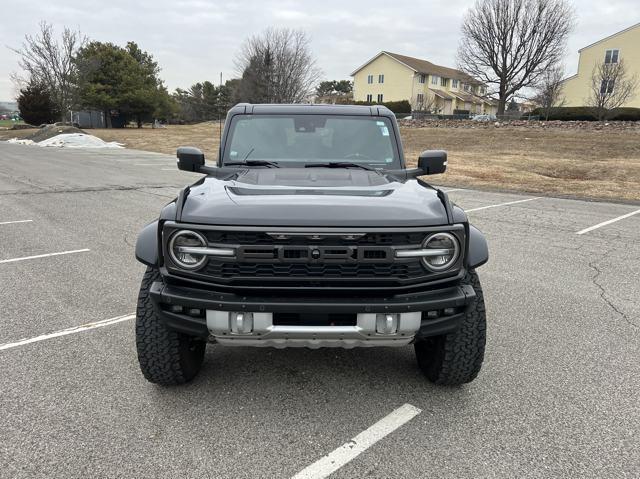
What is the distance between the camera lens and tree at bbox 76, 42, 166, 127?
4697 cm

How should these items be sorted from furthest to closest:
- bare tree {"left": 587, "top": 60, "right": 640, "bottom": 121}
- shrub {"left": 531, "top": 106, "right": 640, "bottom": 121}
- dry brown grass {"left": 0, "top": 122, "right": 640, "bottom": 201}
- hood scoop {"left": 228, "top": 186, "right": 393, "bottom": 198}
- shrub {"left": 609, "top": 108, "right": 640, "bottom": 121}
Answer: bare tree {"left": 587, "top": 60, "right": 640, "bottom": 121}
shrub {"left": 531, "top": 106, "right": 640, "bottom": 121}
shrub {"left": 609, "top": 108, "right": 640, "bottom": 121}
dry brown grass {"left": 0, "top": 122, "right": 640, "bottom": 201}
hood scoop {"left": 228, "top": 186, "right": 393, "bottom": 198}

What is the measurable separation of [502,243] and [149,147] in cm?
2555

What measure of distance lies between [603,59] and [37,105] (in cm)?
5170

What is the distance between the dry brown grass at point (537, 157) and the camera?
13680 mm

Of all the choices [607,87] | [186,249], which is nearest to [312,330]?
[186,249]

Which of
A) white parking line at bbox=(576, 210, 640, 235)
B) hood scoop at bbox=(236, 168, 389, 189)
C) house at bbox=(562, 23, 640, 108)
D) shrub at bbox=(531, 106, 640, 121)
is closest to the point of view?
hood scoop at bbox=(236, 168, 389, 189)

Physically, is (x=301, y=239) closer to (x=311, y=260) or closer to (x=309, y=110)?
(x=311, y=260)

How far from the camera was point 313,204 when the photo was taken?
2.45m

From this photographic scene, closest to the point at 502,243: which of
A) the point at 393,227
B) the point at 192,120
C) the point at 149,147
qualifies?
the point at 393,227

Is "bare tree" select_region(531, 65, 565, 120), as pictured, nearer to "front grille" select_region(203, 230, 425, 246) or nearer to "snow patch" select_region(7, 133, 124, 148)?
"snow patch" select_region(7, 133, 124, 148)

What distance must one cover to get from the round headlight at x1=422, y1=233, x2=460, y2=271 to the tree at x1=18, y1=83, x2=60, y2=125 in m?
49.5

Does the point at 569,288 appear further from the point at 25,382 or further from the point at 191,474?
the point at 25,382

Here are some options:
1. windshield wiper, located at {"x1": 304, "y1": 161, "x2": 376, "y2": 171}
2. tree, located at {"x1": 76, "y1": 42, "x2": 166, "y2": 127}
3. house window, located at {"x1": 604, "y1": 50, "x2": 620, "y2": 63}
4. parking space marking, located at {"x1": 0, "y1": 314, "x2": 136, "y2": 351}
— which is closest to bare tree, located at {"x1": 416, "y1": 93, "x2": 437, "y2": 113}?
house window, located at {"x1": 604, "y1": 50, "x2": 620, "y2": 63}

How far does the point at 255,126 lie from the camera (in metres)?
3.96
